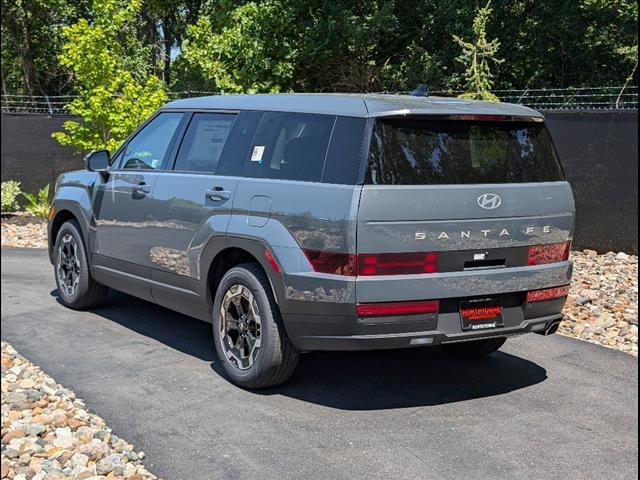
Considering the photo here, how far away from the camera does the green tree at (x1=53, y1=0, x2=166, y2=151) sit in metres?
14.0

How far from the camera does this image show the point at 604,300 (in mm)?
8633

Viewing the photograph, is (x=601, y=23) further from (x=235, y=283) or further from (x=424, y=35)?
(x=235, y=283)

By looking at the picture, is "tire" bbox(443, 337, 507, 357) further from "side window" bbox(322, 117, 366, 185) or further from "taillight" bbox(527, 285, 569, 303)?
"side window" bbox(322, 117, 366, 185)

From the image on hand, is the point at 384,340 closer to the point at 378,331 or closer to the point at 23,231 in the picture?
the point at 378,331

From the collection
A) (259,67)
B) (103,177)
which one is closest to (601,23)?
(259,67)

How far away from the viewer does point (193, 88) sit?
17.2 m

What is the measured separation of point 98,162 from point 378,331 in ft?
11.0

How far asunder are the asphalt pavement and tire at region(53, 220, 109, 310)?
1.04 ft

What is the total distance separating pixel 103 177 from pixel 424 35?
11747mm

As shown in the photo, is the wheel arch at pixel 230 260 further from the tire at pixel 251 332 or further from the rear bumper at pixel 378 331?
the rear bumper at pixel 378 331

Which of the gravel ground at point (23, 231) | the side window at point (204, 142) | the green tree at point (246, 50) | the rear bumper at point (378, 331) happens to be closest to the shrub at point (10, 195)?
the gravel ground at point (23, 231)

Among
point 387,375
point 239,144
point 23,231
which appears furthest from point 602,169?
point 23,231

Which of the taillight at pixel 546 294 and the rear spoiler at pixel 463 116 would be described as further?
the taillight at pixel 546 294

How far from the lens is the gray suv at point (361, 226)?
4.91 m
